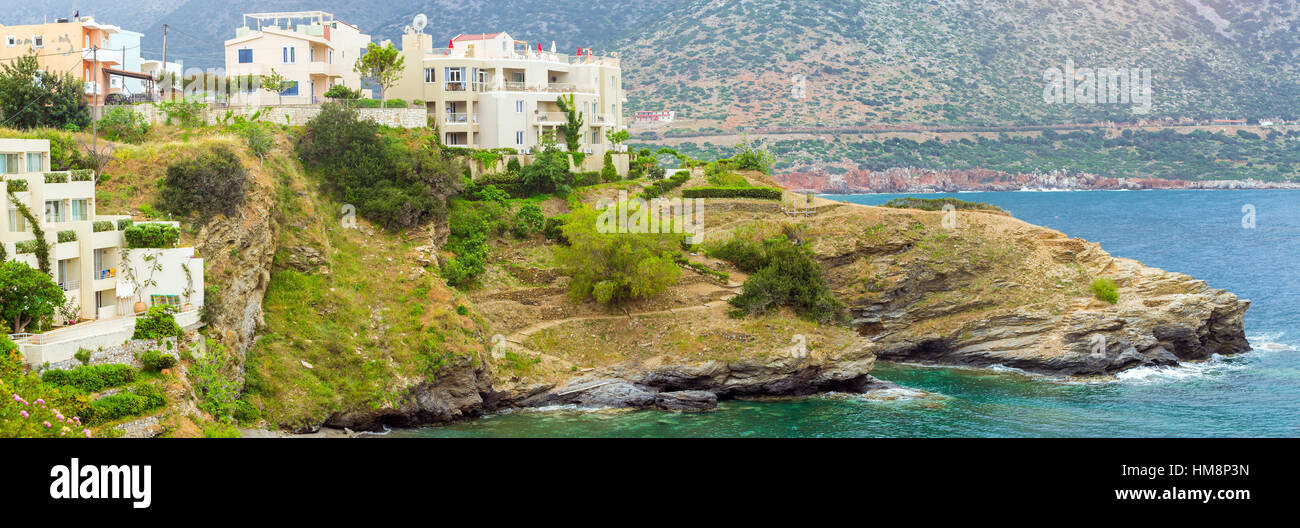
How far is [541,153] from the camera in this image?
72500 mm

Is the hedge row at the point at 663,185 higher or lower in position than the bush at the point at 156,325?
higher

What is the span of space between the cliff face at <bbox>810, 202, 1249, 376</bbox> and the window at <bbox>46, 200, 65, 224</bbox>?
48630 millimetres

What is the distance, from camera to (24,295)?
35781 millimetres

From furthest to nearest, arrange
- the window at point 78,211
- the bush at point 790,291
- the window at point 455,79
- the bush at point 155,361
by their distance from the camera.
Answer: the window at point 455,79
the bush at point 790,291
the window at point 78,211
the bush at point 155,361

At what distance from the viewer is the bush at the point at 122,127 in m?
58.1

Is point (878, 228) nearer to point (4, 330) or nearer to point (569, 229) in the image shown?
point (569, 229)

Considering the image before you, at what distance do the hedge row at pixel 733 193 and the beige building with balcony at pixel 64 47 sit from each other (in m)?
39.4

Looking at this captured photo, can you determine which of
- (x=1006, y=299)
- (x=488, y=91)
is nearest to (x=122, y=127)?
(x=488, y=91)

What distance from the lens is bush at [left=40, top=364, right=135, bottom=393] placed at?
3316cm

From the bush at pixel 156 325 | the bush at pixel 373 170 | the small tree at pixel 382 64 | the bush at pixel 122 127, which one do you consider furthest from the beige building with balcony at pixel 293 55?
the bush at pixel 156 325

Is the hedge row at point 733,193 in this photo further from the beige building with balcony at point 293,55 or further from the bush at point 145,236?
the bush at point 145,236

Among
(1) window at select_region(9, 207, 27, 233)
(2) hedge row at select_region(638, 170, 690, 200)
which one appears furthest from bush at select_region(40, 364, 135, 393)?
(2) hedge row at select_region(638, 170, 690, 200)
